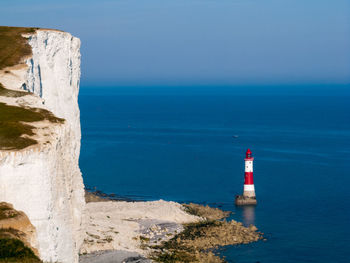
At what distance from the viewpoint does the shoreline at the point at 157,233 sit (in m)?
41.4

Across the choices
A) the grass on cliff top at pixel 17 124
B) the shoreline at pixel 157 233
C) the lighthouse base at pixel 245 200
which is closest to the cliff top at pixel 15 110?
the grass on cliff top at pixel 17 124

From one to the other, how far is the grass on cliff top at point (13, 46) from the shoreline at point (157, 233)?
10794 mm

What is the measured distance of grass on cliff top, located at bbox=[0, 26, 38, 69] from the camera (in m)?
36.1

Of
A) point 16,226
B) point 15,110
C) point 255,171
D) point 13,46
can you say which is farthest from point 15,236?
point 255,171

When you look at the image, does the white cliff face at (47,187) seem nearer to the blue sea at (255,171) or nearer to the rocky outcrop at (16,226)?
the rocky outcrop at (16,226)

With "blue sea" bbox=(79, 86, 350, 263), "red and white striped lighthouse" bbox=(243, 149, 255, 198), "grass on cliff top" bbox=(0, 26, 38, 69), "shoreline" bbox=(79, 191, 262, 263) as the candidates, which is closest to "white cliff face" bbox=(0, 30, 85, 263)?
"grass on cliff top" bbox=(0, 26, 38, 69)

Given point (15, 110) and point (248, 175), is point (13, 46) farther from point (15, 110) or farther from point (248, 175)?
point (248, 175)

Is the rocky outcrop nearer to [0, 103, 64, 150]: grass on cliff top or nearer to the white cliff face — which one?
the white cliff face

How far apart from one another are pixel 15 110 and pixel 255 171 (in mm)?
59231

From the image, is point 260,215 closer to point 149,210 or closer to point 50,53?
point 149,210

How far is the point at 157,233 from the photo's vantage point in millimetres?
48719

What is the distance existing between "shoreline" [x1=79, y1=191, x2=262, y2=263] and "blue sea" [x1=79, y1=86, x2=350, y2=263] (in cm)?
218

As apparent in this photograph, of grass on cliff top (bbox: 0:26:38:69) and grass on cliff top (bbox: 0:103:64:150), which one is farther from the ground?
grass on cliff top (bbox: 0:26:38:69)

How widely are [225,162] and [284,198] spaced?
88.4 ft
